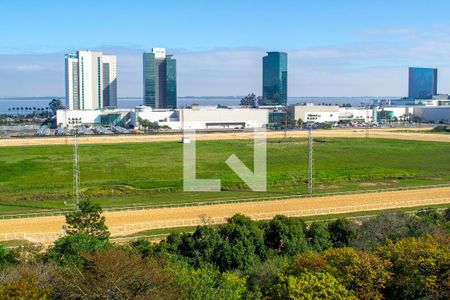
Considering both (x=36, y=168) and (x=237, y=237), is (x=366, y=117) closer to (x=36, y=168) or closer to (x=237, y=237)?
(x=36, y=168)

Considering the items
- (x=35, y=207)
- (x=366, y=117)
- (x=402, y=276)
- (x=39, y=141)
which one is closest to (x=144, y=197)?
(x=35, y=207)

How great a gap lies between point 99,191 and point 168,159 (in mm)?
13834

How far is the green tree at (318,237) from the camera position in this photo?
1803 centimetres

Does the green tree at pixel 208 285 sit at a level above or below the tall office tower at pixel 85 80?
below

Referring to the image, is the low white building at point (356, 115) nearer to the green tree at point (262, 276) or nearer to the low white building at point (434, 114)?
the low white building at point (434, 114)

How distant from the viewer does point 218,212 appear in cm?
2470

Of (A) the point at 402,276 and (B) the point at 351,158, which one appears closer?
(A) the point at 402,276

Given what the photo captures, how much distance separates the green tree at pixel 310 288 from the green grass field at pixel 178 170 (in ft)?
57.3

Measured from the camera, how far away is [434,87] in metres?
164

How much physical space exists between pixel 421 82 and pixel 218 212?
154m

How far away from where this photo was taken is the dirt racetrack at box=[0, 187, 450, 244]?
70.8 feet

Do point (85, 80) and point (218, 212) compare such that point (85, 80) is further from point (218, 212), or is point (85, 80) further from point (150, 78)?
point (218, 212)

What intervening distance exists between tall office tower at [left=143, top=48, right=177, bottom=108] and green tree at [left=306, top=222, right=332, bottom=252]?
102 m

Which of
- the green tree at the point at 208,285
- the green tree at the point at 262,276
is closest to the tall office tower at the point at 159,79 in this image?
the green tree at the point at 262,276
